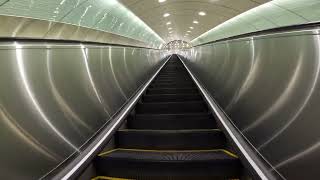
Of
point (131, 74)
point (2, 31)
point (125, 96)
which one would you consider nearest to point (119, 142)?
point (125, 96)

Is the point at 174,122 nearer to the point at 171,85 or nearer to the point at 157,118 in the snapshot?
the point at 157,118

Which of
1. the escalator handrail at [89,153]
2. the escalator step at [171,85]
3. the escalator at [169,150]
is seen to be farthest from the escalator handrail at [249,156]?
the escalator step at [171,85]

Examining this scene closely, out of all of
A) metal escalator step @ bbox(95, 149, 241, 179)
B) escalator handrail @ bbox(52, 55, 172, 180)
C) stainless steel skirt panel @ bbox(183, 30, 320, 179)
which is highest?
stainless steel skirt panel @ bbox(183, 30, 320, 179)

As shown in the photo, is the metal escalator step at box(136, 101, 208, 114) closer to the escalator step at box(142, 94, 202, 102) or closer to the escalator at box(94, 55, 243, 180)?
the escalator at box(94, 55, 243, 180)

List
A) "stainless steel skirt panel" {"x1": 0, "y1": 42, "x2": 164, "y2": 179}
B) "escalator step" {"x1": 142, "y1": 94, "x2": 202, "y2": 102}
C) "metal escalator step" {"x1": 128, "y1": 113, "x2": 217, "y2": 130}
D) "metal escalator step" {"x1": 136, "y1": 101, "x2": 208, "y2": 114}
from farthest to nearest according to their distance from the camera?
"escalator step" {"x1": 142, "y1": 94, "x2": 202, "y2": 102} → "metal escalator step" {"x1": 136, "y1": 101, "x2": 208, "y2": 114} → "metal escalator step" {"x1": 128, "y1": 113, "x2": 217, "y2": 130} → "stainless steel skirt panel" {"x1": 0, "y1": 42, "x2": 164, "y2": 179}

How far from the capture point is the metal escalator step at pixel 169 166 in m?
2.99

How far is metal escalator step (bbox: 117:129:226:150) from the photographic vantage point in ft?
12.1

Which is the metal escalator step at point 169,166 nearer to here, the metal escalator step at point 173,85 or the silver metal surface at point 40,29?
the metal escalator step at point 173,85

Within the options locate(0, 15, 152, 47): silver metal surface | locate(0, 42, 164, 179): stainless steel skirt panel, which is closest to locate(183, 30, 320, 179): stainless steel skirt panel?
locate(0, 42, 164, 179): stainless steel skirt panel

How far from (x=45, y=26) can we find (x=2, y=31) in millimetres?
2264

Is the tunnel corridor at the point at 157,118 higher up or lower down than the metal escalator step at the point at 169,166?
higher up

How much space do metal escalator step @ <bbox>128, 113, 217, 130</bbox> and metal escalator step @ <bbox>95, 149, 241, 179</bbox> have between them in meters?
1.08

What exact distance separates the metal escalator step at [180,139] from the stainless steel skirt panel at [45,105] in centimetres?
57

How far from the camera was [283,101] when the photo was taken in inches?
107
